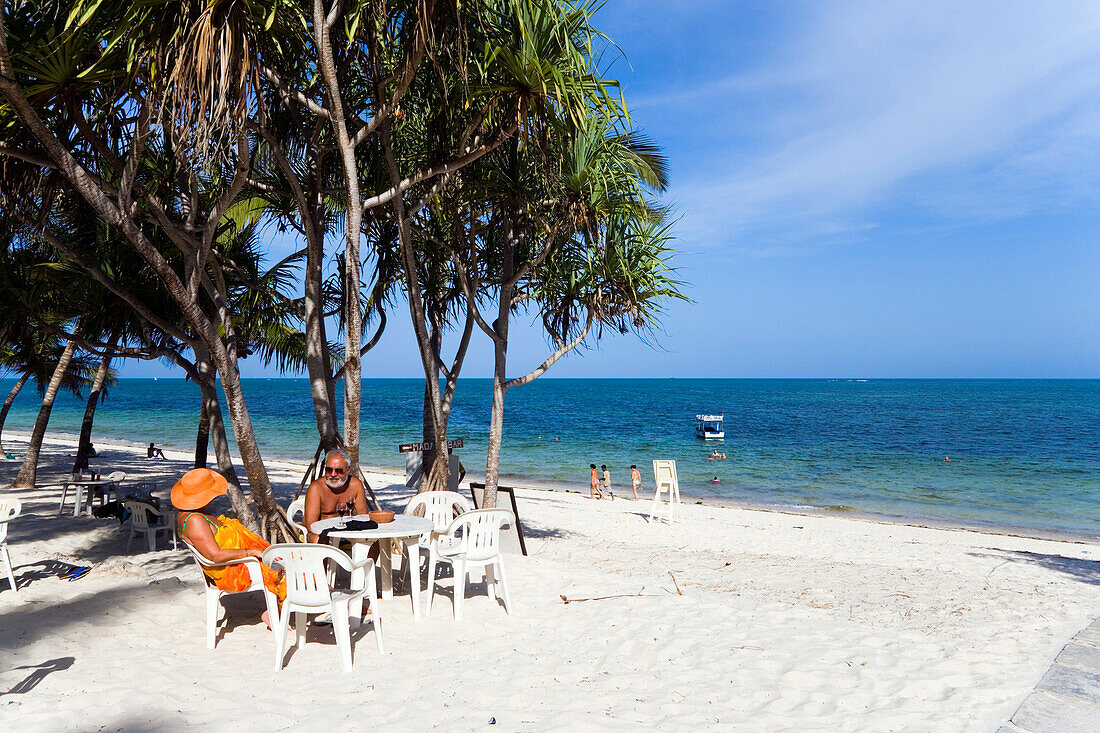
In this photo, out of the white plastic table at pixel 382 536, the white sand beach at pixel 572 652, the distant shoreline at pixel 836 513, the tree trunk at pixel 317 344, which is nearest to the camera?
the white sand beach at pixel 572 652

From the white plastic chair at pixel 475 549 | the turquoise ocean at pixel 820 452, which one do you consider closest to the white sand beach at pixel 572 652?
the white plastic chair at pixel 475 549

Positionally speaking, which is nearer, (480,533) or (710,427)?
(480,533)

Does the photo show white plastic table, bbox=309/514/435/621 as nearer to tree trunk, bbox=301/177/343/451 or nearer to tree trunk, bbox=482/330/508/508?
tree trunk, bbox=301/177/343/451

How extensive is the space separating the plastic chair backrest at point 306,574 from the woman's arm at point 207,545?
0.30m

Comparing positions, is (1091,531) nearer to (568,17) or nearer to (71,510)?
(568,17)

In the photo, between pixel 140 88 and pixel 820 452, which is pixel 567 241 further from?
pixel 820 452

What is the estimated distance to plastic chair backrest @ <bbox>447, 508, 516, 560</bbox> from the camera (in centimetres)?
480

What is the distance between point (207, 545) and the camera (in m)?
3.98

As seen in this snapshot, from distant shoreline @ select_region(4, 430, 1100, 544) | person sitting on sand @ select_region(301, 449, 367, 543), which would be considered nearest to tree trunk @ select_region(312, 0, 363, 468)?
person sitting on sand @ select_region(301, 449, 367, 543)

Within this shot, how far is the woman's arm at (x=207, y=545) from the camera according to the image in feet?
13.0

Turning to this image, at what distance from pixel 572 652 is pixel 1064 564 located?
7015mm

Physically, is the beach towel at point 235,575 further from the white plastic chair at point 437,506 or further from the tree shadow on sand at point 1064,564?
the tree shadow on sand at point 1064,564

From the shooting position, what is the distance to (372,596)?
3965 mm

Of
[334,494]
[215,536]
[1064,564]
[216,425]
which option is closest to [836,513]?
[1064,564]
